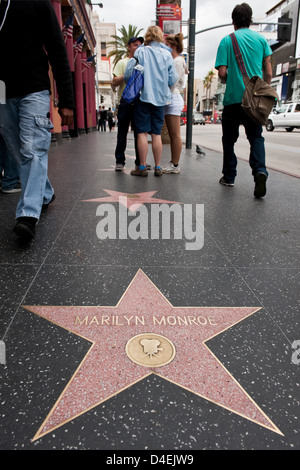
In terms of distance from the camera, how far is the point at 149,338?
1.50 meters

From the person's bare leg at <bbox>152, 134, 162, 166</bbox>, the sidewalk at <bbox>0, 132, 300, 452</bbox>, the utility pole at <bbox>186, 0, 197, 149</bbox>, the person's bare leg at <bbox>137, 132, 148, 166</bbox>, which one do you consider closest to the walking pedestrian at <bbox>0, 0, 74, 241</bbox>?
the sidewalk at <bbox>0, 132, 300, 452</bbox>

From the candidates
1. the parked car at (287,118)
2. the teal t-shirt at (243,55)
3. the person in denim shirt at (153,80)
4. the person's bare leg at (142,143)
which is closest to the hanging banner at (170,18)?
the person in denim shirt at (153,80)

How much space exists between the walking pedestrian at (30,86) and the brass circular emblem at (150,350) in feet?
4.55

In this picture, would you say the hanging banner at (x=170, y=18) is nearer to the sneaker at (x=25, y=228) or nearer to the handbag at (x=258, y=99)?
the handbag at (x=258, y=99)

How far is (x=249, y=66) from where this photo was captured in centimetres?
412

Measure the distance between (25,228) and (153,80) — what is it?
3293mm

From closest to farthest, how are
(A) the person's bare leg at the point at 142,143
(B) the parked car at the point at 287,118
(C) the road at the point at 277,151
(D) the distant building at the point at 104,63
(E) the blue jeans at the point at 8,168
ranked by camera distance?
(E) the blue jeans at the point at 8,168 → (A) the person's bare leg at the point at 142,143 → (C) the road at the point at 277,151 → (B) the parked car at the point at 287,118 → (D) the distant building at the point at 104,63

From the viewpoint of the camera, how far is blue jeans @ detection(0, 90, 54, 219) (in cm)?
264

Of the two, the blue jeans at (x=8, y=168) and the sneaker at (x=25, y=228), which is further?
the blue jeans at (x=8, y=168)

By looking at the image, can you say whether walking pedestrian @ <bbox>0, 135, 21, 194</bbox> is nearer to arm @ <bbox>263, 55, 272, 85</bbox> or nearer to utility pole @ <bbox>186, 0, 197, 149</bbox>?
arm @ <bbox>263, 55, 272, 85</bbox>

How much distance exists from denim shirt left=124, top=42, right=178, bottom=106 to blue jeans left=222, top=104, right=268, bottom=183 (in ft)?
3.28

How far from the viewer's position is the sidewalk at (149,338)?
1.07 meters

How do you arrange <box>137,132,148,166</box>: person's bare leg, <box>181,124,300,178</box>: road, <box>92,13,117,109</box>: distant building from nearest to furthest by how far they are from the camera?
<box>137,132,148,166</box>: person's bare leg, <box>181,124,300,178</box>: road, <box>92,13,117,109</box>: distant building
